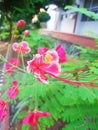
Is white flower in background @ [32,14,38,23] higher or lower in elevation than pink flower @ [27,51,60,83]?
lower

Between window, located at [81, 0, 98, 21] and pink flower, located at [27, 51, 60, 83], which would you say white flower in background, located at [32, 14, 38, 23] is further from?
pink flower, located at [27, 51, 60, 83]

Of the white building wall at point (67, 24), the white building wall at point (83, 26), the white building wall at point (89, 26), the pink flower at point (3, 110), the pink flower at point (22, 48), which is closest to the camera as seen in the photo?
the pink flower at point (3, 110)

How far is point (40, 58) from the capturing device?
0.95 m

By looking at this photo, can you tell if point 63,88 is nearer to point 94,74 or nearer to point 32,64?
point 94,74

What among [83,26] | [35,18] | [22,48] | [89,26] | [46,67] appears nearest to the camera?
[46,67]

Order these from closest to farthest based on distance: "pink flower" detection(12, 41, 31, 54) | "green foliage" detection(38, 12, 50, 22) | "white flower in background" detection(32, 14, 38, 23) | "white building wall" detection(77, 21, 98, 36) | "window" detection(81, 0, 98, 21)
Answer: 1. "pink flower" detection(12, 41, 31, 54)
2. "white building wall" detection(77, 21, 98, 36)
3. "window" detection(81, 0, 98, 21)
4. "green foliage" detection(38, 12, 50, 22)
5. "white flower in background" detection(32, 14, 38, 23)

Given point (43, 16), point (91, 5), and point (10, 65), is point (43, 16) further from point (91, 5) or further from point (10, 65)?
point (10, 65)

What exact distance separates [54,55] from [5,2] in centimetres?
848

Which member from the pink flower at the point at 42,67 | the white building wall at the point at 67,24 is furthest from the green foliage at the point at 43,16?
the pink flower at the point at 42,67

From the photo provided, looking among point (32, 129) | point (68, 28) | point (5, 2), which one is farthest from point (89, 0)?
point (32, 129)

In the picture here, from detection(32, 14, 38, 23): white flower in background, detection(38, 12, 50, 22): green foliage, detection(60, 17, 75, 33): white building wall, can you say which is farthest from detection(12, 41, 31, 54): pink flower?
detection(60, 17, 75, 33): white building wall

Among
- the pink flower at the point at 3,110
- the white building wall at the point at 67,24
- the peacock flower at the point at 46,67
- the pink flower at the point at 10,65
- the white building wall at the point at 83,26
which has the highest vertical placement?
the peacock flower at the point at 46,67

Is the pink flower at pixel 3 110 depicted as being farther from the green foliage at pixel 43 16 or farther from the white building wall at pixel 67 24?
the white building wall at pixel 67 24

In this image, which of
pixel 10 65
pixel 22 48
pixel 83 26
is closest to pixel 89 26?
pixel 83 26
